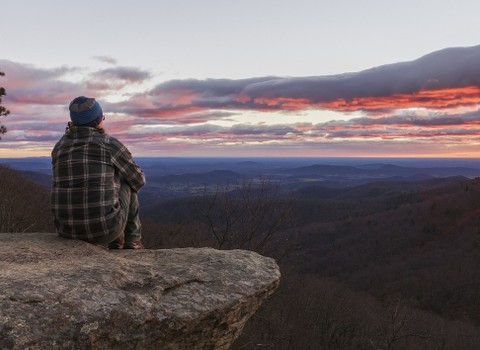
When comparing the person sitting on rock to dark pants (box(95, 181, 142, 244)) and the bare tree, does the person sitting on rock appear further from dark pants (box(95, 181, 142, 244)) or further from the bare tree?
the bare tree

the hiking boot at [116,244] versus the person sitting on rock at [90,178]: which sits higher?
the person sitting on rock at [90,178]

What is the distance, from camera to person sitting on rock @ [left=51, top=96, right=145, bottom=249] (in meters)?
5.27

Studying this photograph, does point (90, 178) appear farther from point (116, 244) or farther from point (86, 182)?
point (116, 244)

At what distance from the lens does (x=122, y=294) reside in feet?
14.3

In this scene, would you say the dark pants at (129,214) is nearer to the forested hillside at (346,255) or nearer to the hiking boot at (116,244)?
the hiking boot at (116,244)

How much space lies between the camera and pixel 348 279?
103m

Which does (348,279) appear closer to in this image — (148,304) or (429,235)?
(429,235)

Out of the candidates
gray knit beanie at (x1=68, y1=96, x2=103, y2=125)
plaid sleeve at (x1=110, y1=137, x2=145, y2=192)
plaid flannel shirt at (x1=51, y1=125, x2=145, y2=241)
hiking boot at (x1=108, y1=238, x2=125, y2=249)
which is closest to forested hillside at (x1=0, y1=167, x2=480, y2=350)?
hiking boot at (x1=108, y1=238, x2=125, y2=249)

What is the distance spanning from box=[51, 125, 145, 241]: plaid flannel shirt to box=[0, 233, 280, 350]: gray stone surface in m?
0.37

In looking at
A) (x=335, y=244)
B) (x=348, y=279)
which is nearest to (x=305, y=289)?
(x=348, y=279)

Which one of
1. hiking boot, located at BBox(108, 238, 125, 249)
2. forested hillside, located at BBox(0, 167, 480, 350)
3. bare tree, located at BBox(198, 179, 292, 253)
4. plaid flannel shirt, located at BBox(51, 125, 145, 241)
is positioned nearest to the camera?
plaid flannel shirt, located at BBox(51, 125, 145, 241)

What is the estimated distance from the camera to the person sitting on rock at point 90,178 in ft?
17.3

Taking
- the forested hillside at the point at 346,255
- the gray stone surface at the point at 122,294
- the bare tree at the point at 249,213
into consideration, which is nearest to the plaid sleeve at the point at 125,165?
the gray stone surface at the point at 122,294

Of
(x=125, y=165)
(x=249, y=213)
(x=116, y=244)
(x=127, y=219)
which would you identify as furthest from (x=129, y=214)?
(x=249, y=213)
